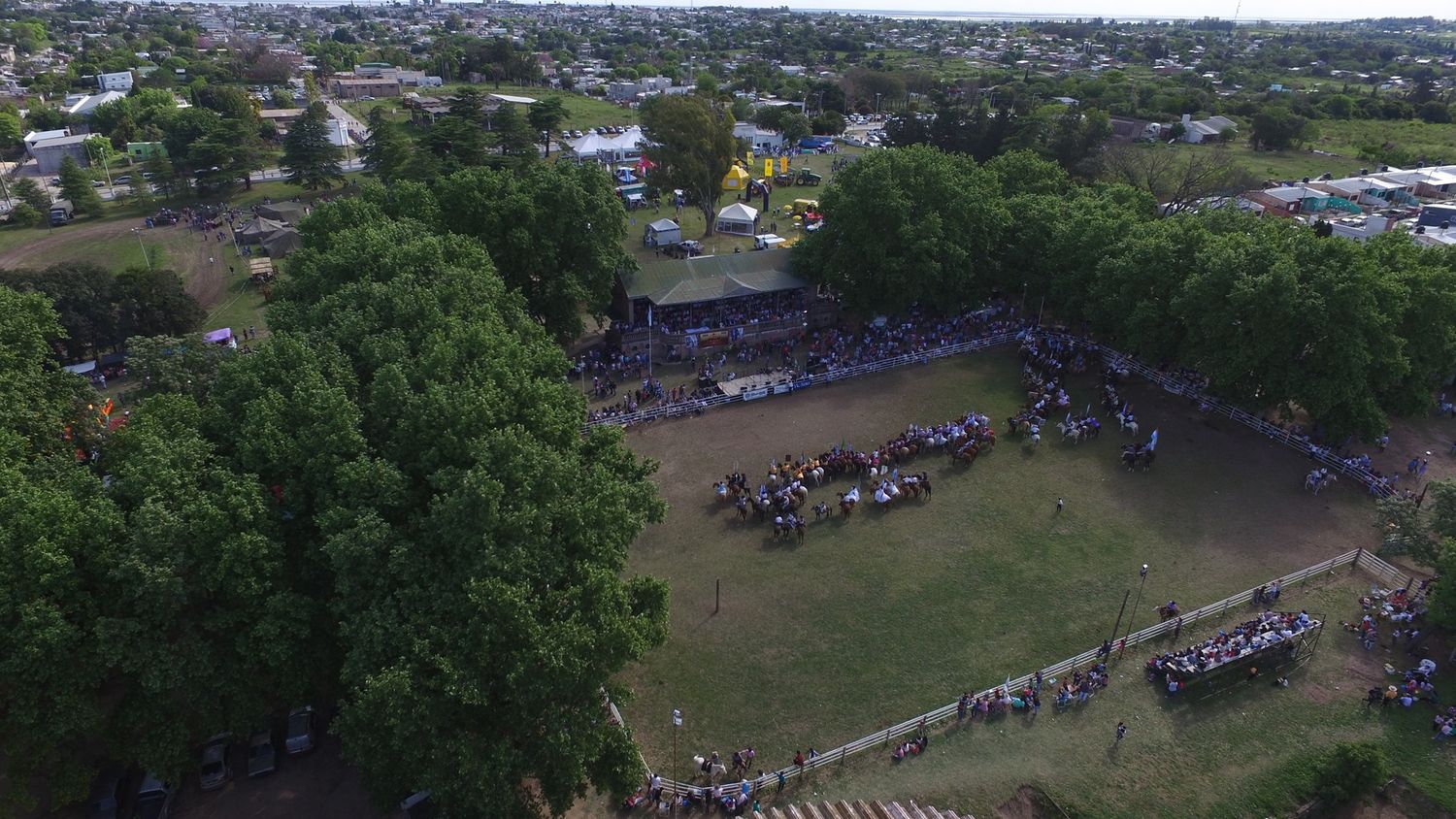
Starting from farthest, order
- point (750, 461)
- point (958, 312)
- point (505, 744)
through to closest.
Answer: point (958, 312), point (750, 461), point (505, 744)

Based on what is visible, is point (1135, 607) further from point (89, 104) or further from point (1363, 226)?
point (89, 104)

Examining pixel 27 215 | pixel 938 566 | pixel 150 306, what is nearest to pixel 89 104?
pixel 27 215

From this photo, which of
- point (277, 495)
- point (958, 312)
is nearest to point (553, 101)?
point (958, 312)

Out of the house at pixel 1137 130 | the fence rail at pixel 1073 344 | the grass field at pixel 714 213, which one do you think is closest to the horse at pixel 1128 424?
the fence rail at pixel 1073 344

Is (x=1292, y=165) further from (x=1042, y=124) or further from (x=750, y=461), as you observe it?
(x=750, y=461)

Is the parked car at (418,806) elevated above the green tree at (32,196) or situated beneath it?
situated beneath

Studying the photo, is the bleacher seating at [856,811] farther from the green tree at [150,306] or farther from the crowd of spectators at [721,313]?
the green tree at [150,306]
